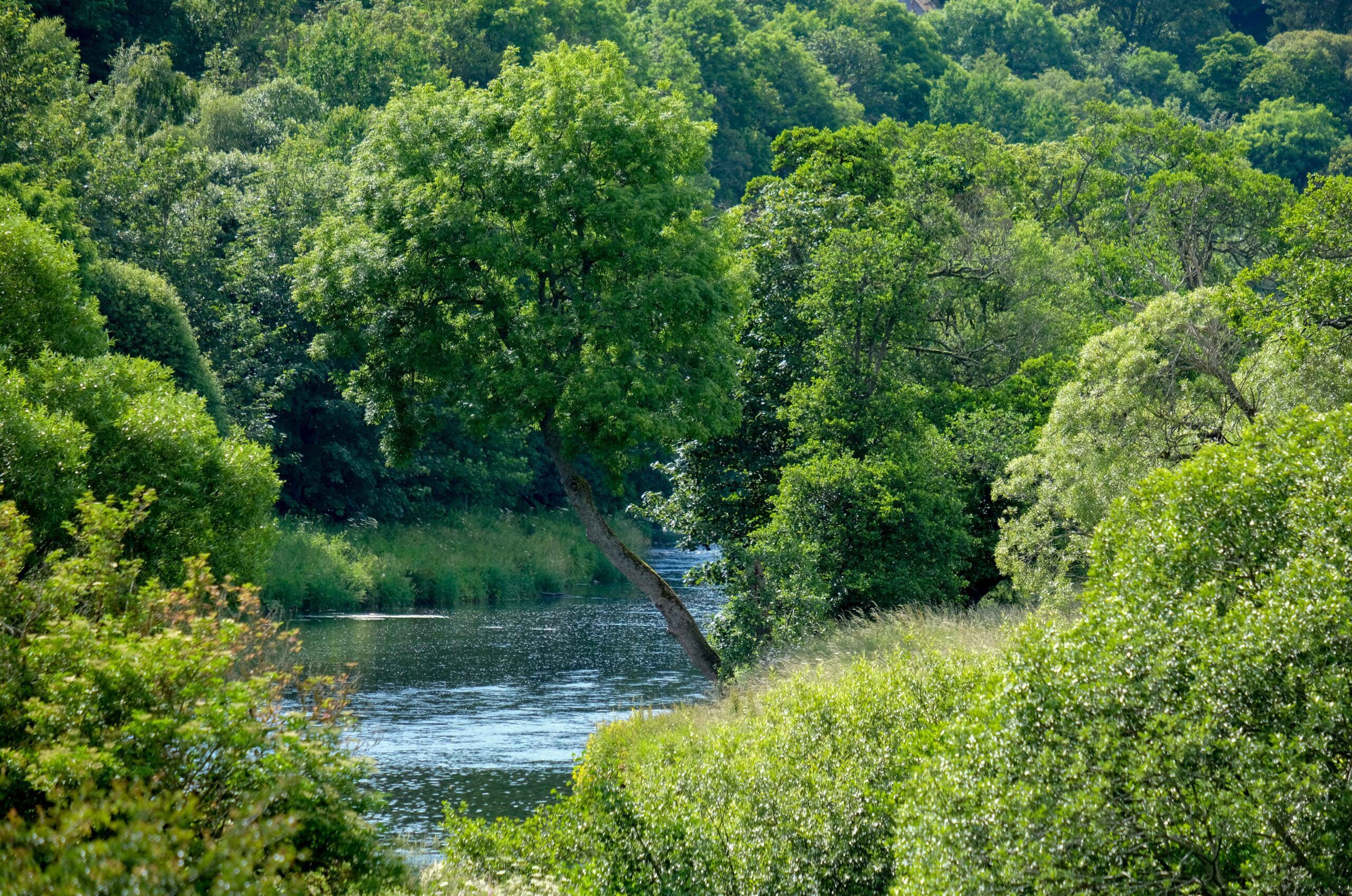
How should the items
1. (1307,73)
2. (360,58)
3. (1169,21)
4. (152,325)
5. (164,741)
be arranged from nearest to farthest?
(164,741) < (152,325) < (360,58) < (1307,73) < (1169,21)

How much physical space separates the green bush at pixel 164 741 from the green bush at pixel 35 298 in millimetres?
10940

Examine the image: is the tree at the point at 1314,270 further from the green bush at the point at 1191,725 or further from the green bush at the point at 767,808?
the green bush at the point at 1191,725

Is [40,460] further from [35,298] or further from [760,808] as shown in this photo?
[760,808]

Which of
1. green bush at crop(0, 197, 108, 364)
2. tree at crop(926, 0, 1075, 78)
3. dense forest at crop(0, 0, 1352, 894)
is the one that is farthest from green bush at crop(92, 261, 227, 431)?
tree at crop(926, 0, 1075, 78)

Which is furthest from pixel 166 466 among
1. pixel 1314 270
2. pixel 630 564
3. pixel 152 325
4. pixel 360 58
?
pixel 360 58

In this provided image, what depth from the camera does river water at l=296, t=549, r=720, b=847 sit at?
22125 millimetres

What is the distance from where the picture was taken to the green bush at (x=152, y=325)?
131 feet

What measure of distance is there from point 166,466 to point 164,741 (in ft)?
38.7

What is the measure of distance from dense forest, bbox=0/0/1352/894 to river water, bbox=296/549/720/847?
3030 mm

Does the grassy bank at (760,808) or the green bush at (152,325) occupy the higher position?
the green bush at (152,325)

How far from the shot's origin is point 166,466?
2077cm

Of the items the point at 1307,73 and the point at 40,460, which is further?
the point at 1307,73

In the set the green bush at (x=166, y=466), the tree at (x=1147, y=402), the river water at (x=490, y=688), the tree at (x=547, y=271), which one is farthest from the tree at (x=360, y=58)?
the tree at (x=1147, y=402)

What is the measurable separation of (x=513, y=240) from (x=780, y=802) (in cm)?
1453
